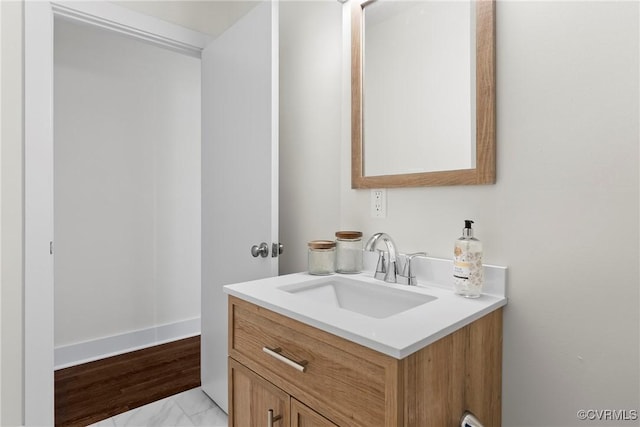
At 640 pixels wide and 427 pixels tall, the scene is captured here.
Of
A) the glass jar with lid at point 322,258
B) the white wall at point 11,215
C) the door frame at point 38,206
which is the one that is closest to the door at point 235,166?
the glass jar with lid at point 322,258

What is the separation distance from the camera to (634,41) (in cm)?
85

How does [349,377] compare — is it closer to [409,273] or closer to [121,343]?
[409,273]

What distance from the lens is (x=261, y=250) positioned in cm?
154

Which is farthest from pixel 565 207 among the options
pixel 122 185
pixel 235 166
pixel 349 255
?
pixel 122 185

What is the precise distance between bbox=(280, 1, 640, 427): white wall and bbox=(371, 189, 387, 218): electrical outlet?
0.83 ft

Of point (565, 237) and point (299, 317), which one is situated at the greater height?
point (565, 237)

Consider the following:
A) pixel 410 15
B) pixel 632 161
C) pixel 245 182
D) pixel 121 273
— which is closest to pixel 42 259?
pixel 245 182

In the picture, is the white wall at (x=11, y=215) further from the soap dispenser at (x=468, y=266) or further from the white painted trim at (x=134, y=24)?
the soap dispenser at (x=468, y=266)

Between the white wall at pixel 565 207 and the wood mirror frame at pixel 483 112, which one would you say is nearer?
the white wall at pixel 565 207

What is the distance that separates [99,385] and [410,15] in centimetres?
248

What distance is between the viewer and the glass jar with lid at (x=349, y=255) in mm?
1392

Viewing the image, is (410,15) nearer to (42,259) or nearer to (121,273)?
(42,259)

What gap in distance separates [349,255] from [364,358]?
63 cm

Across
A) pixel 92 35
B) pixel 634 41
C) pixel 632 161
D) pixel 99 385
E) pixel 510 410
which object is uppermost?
pixel 92 35
